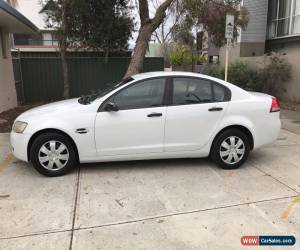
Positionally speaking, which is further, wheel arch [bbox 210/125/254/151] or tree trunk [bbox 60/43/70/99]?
tree trunk [bbox 60/43/70/99]

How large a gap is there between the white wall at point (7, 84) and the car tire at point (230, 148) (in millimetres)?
7439

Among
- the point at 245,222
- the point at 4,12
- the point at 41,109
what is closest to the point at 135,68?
the point at 4,12

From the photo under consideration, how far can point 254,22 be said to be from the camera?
19312 millimetres

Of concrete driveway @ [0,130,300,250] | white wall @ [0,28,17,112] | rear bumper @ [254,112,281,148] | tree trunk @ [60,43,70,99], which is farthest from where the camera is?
tree trunk @ [60,43,70,99]

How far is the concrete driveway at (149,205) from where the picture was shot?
3.37 m

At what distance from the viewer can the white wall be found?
406 inches

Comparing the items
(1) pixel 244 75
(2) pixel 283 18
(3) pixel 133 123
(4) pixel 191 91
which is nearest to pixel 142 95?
(3) pixel 133 123

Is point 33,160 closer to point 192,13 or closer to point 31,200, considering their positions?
point 31,200

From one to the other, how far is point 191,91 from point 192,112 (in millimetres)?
353

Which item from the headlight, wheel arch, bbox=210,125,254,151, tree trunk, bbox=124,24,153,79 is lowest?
wheel arch, bbox=210,125,254,151

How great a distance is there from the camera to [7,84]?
1101 centimetres

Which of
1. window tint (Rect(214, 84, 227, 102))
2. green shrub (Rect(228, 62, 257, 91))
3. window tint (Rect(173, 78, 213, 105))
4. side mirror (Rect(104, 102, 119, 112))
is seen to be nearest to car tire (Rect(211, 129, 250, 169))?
window tint (Rect(214, 84, 227, 102))

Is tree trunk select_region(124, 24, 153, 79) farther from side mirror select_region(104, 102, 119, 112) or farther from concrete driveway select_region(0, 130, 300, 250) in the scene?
side mirror select_region(104, 102, 119, 112)

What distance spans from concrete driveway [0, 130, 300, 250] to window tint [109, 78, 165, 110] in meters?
1.07
